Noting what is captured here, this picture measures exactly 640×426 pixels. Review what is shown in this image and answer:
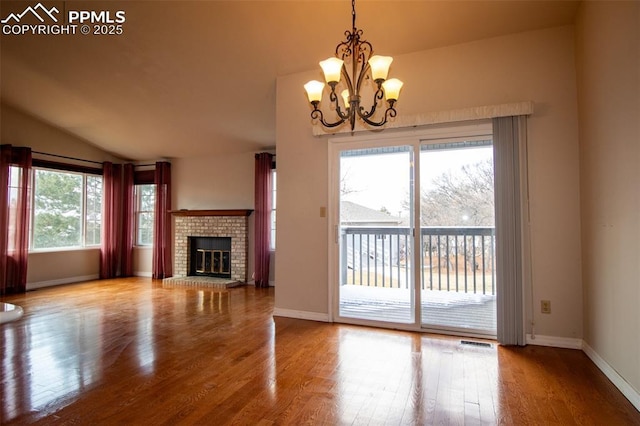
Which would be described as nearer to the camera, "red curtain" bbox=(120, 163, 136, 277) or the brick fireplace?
the brick fireplace

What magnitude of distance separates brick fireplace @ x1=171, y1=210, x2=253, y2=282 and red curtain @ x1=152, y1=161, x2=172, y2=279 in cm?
13

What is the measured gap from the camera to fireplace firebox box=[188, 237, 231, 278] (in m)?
6.53

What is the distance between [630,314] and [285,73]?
3.73 m

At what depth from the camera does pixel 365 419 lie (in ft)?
6.24

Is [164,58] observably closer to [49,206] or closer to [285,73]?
[285,73]

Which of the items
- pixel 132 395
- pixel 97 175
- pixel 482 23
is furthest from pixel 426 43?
pixel 97 175

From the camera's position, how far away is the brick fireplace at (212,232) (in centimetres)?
629

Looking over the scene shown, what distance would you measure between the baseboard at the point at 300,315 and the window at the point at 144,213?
176 inches

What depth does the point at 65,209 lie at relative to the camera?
6359 millimetres

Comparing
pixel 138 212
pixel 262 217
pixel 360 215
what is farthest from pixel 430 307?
pixel 138 212

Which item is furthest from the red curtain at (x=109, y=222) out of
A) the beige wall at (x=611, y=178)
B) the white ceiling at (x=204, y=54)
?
the beige wall at (x=611, y=178)

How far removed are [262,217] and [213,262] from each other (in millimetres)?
1498

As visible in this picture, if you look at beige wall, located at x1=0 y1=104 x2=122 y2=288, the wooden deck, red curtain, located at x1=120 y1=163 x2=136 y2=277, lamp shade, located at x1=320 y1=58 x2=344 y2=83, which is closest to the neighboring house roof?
the wooden deck

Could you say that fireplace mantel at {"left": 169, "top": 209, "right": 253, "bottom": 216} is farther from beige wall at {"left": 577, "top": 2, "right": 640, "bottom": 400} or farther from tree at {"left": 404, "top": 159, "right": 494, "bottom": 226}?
beige wall at {"left": 577, "top": 2, "right": 640, "bottom": 400}
